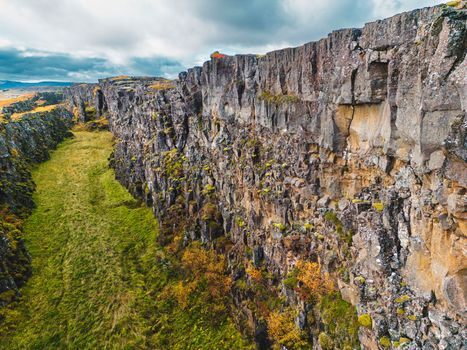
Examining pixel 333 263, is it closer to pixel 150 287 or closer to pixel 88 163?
pixel 150 287

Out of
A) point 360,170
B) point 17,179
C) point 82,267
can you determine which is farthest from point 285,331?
point 17,179

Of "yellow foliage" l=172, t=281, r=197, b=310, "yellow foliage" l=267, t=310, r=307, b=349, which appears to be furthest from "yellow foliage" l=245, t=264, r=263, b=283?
"yellow foliage" l=172, t=281, r=197, b=310

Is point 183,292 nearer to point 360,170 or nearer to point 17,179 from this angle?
point 360,170

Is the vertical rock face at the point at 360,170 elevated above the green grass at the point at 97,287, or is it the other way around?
the vertical rock face at the point at 360,170

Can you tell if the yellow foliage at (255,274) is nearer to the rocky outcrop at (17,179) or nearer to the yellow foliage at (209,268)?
the yellow foliage at (209,268)

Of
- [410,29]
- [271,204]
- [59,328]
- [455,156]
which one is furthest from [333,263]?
[59,328]

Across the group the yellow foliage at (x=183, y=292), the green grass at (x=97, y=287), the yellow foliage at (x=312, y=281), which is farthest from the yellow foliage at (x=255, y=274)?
the yellow foliage at (x=183, y=292)
